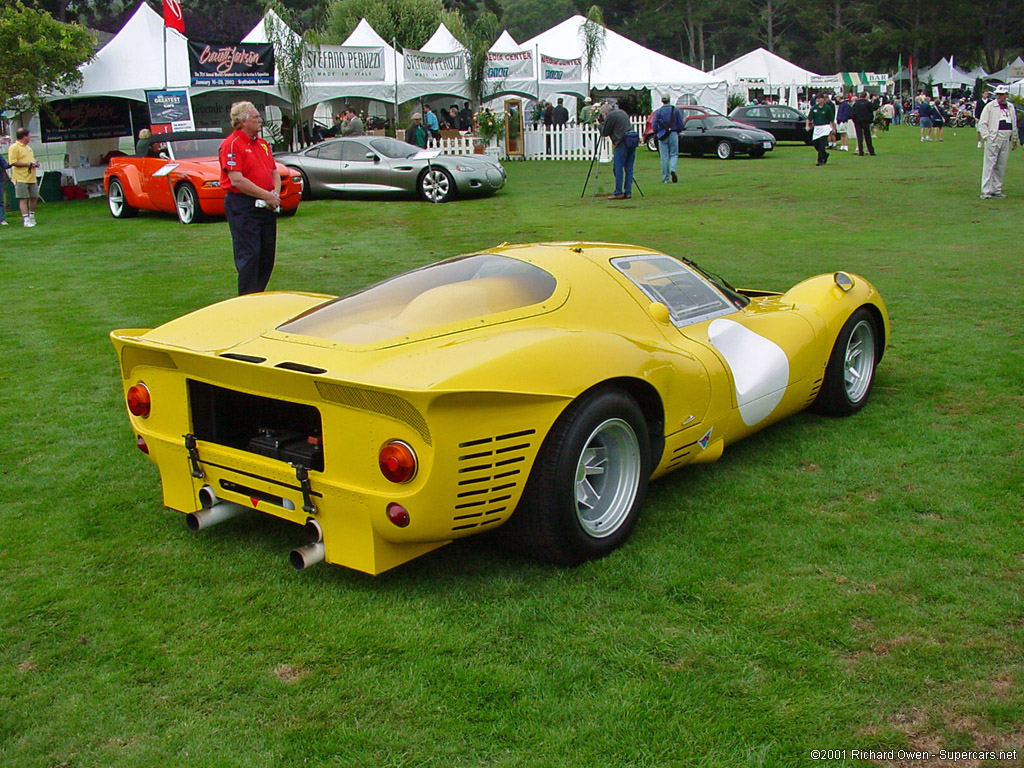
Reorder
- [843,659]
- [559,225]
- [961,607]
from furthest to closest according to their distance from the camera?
[559,225] → [961,607] → [843,659]

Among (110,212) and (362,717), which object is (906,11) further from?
(362,717)

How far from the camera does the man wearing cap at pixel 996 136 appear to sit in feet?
48.2

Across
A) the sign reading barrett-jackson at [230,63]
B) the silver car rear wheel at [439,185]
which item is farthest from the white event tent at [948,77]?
the silver car rear wheel at [439,185]

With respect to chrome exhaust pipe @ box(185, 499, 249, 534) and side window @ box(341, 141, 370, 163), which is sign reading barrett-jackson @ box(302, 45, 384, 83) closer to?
side window @ box(341, 141, 370, 163)

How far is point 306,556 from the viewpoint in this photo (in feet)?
10.9

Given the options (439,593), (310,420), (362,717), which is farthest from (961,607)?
(310,420)

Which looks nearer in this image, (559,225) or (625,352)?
(625,352)

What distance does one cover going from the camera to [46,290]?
32.8ft

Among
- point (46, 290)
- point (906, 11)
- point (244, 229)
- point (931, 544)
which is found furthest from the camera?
point (906, 11)

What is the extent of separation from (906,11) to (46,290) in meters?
75.6

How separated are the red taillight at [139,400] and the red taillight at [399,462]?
4.48 ft

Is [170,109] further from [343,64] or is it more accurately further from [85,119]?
[343,64]

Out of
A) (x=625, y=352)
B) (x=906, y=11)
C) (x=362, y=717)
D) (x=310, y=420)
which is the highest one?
(x=906, y=11)

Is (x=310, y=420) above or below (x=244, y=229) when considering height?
below
